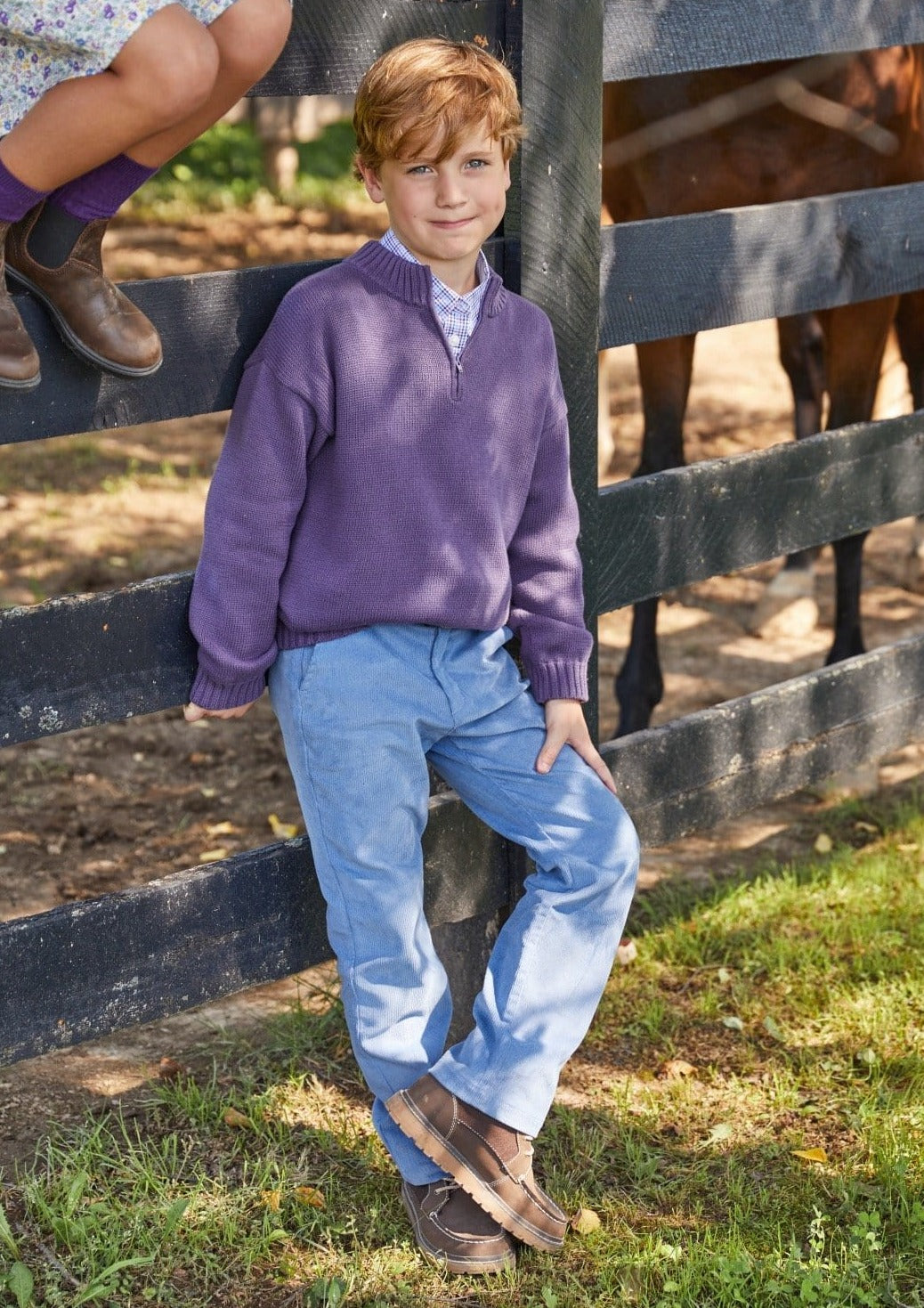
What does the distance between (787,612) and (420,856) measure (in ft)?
8.72

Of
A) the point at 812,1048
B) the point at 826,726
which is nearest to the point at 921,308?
the point at 826,726

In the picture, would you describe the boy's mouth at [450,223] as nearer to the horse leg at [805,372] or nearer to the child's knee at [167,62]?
the child's knee at [167,62]

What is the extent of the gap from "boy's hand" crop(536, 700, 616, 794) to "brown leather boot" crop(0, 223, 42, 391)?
87 cm

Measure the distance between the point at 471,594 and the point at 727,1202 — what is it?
0.98 meters

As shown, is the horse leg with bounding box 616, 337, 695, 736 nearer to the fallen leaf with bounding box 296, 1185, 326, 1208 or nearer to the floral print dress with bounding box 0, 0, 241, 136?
the fallen leaf with bounding box 296, 1185, 326, 1208

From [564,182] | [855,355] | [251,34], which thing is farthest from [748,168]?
[251,34]

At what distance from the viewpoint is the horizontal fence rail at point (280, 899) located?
7.36 ft

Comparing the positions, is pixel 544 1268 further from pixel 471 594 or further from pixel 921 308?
pixel 921 308

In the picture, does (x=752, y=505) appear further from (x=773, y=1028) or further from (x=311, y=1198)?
(x=311, y=1198)

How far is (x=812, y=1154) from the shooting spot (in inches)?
99.0

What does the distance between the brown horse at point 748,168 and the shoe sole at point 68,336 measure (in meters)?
2.00

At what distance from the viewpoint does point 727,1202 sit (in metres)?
2.42

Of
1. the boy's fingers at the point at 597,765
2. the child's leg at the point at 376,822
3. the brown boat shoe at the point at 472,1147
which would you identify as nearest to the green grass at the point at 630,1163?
the brown boat shoe at the point at 472,1147

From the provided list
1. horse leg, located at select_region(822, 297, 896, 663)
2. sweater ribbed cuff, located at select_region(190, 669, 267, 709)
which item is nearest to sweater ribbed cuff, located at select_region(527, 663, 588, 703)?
sweater ribbed cuff, located at select_region(190, 669, 267, 709)
